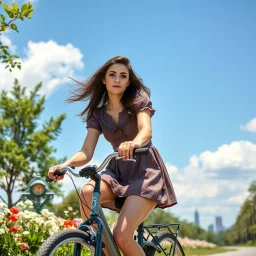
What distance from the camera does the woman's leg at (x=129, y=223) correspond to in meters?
3.16

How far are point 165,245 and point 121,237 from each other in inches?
50.0

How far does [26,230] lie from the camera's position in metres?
6.70

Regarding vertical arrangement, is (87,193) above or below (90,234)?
above

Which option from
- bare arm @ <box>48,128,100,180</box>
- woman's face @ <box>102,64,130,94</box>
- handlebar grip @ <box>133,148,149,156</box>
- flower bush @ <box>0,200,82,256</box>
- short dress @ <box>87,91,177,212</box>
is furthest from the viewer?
flower bush @ <box>0,200,82,256</box>

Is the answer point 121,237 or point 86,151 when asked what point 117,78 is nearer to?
point 86,151

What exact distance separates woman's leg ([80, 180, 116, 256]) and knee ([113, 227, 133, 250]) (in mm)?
96

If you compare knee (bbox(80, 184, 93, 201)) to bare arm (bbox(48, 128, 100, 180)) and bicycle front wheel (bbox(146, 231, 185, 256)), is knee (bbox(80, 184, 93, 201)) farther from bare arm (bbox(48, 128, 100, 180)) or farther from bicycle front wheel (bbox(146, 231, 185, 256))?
bicycle front wheel (bbox(146, 231, 185, 256))

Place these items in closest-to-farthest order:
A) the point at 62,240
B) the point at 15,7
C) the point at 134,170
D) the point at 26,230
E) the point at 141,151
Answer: the point at 62,240 → the point at 141,151 → the point at 134,170 → the point at 15,7 → the point at 26,230

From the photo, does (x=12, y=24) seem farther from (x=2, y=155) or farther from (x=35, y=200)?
(x=2, y=155)

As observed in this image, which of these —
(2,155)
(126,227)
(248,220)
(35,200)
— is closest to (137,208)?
(126,227)

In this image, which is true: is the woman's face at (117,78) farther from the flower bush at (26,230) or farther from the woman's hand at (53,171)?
the flower bush at (26,230)

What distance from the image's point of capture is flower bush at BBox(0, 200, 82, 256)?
6105 millimetres

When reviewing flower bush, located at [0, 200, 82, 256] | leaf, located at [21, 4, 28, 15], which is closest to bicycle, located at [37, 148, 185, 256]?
leaf, located at [21, 4, 28, 15]

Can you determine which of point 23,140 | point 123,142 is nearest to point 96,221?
point 123,142
